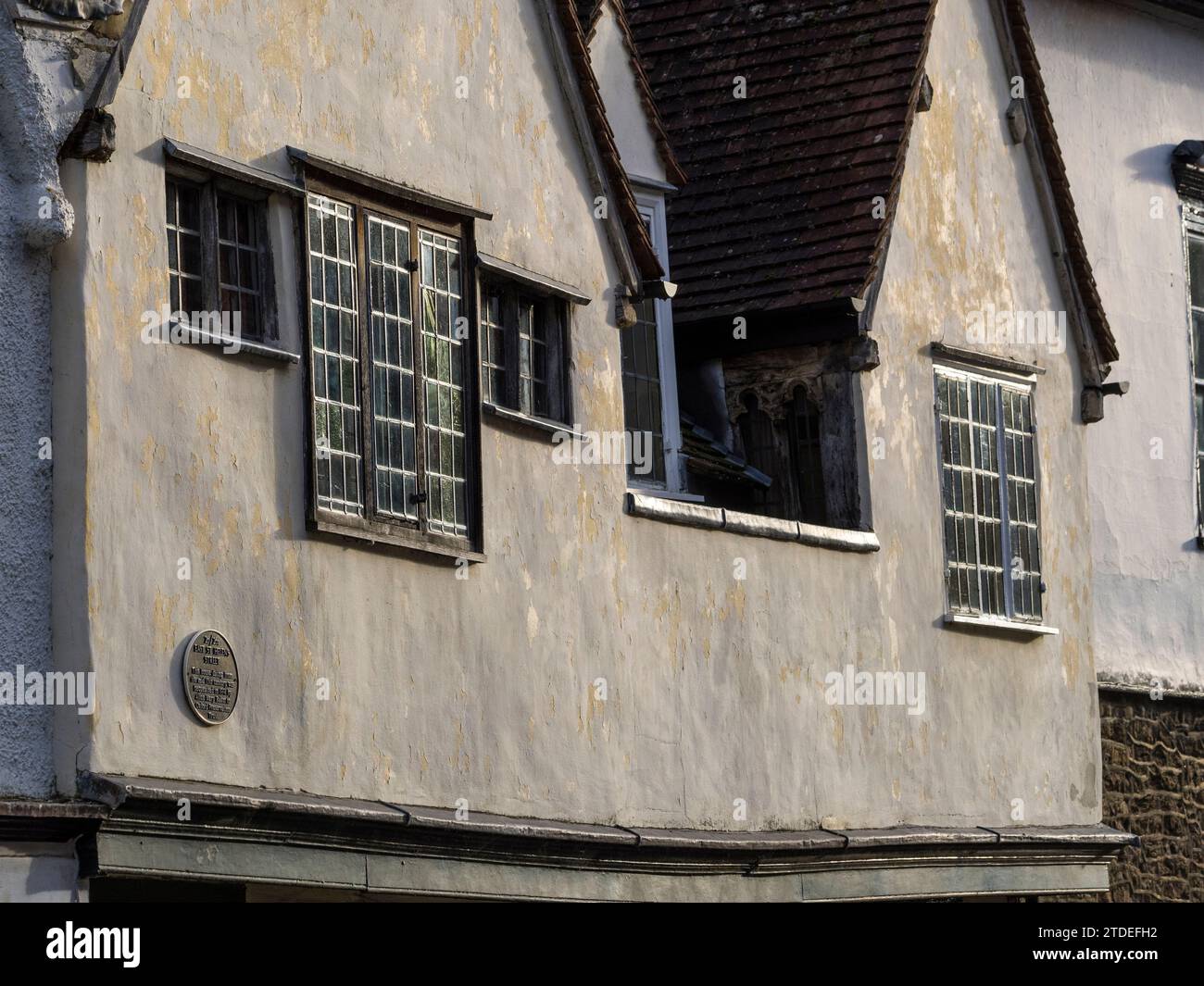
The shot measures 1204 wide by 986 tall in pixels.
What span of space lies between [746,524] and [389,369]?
10.2 feet

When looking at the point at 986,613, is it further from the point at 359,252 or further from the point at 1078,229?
the point at 359,252

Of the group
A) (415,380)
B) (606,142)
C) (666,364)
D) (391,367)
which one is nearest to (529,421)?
(415,380)

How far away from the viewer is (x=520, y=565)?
14.3 m

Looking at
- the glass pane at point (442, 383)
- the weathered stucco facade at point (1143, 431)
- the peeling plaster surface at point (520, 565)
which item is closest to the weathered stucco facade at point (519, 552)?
the peeling plaster surface at point (520, 565)

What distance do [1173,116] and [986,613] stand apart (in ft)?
19.1

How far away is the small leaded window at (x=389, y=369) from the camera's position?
43.1 feet

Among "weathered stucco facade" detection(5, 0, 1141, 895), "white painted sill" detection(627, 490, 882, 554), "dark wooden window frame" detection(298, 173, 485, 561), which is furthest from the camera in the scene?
"white painted sill" detection(627, 490, 882, 554)

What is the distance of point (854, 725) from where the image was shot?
54.2 feet

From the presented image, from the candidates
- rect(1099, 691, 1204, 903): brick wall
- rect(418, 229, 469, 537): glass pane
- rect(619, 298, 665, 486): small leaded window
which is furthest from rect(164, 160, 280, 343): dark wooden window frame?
rect(1099, 691, 1204, 903): brick wall

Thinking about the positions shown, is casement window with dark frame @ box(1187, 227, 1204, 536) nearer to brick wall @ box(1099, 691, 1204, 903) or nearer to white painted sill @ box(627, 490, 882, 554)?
brick wall @ box(1099, 691, 1204, 903)

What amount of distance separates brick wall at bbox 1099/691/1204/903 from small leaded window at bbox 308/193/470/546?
7267mm

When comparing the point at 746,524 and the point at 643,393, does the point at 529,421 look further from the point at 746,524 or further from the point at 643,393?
the point at 643,393

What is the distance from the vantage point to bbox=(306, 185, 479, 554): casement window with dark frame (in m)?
13.1
